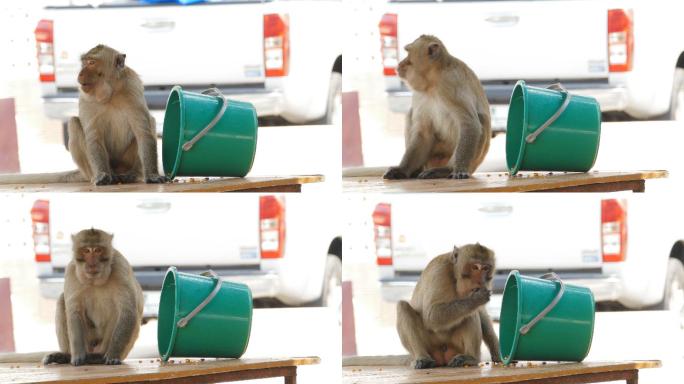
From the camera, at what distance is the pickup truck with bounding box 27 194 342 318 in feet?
22.2

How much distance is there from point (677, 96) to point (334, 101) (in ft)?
7.24

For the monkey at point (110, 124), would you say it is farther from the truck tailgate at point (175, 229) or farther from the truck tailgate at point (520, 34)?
the truck tailgate at point (520, 34)

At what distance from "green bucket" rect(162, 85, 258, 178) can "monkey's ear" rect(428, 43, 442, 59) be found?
1.14 meters

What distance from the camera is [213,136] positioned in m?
5.84

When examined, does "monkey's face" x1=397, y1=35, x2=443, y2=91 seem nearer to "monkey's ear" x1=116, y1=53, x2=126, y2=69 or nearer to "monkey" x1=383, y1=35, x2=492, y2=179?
"monkey" x1=383, y1=35, x2=492, y2=179

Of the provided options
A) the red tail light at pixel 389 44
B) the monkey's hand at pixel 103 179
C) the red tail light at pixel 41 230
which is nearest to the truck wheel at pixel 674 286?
the red tail light at pixel 389 44

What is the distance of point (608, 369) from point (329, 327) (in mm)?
2159

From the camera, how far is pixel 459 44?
23.0ft

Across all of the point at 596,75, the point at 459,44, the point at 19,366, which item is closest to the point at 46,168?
the point at 19,366

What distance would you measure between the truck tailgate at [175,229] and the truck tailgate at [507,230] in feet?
3.11

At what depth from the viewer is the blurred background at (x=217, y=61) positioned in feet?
22.6

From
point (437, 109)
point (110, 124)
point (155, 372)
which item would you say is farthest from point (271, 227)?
point (155, 372)

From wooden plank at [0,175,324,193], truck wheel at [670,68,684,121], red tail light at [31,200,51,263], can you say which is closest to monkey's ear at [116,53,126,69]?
wooden plank at [0,175,324,193]

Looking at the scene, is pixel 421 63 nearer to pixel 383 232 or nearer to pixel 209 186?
pixel 383 232
